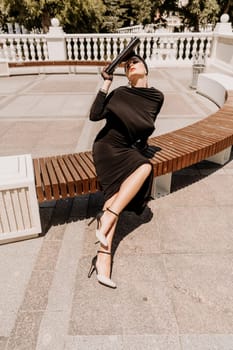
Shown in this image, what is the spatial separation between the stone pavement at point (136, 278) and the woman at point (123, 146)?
0.33 m

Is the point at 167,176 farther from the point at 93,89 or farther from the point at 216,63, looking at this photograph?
the point at 216,63

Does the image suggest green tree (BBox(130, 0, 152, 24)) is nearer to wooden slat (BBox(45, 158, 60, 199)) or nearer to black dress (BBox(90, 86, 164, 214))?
black dress (BBox(90, 86, 164, 214))

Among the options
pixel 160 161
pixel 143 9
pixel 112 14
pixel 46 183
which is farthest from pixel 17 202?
pixel 112 14

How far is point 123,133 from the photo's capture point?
3053 millimetres

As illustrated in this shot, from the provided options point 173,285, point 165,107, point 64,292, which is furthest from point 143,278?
point 165,107

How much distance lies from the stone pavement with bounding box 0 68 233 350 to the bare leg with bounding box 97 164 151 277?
172 millimetres

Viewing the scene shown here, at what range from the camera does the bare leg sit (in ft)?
8.50

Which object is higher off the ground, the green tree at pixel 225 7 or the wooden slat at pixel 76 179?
the green tree at pixel 225 7

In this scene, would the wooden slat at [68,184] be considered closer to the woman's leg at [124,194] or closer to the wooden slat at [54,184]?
the wooden slat at [54,184]

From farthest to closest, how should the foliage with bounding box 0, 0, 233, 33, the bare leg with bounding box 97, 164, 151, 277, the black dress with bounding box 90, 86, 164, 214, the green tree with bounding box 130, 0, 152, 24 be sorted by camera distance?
the green tree with bounding box 130, 0, 152, 24 → the foliage with bounding box 0, 0, 233, 33 → the black dress with bounding box 90, 86, 164, 214 → the bare leg with bounding box 97, 164, 151, 277

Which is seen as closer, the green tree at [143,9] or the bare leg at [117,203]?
the bare leg at [117,203]

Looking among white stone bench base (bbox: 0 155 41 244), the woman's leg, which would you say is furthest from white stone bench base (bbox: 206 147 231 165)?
white stone bench base (bbox: 0 155 41 244)

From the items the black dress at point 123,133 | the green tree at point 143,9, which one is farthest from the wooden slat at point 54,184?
the green tree at point 143,9

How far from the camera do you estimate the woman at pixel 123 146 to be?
2.71 m
